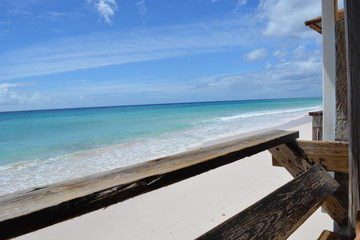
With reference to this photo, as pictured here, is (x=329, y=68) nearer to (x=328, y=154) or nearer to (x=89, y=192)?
(x=328, y=154)

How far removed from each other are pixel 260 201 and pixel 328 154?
3.17ft

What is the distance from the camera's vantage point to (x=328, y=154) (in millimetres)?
2195

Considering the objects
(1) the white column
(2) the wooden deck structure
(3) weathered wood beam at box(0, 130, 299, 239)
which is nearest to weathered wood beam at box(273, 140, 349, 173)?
(2) the wooden deck structure

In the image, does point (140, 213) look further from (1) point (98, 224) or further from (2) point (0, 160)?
(2) point (0, 160)

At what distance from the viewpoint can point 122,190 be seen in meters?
1.00

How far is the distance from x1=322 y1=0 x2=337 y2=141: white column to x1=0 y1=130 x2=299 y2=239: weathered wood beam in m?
2.37

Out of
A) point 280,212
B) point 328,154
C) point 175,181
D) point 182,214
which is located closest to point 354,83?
point 328,154

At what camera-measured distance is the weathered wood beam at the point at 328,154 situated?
214cm

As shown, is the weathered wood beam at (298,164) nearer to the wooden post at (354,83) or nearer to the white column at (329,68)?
the wooden post at (354,83)

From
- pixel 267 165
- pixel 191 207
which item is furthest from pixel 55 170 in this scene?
pixel 267 165

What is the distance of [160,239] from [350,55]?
3649mm

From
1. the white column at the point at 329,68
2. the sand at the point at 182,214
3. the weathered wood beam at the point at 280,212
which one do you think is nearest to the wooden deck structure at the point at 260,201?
the weathered wood beam at the point at 280,212

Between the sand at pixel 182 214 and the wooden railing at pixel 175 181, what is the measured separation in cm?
245

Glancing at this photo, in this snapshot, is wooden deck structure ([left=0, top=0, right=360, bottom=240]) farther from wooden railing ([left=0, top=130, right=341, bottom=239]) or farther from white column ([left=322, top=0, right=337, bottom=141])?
white column ([left=322, top=0, right=337, bottom=141])
